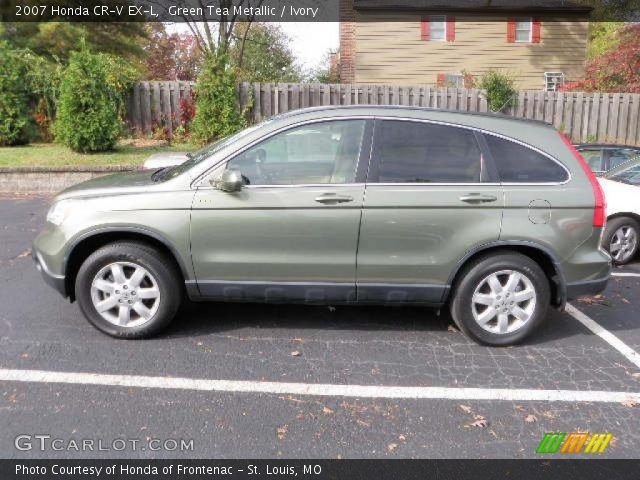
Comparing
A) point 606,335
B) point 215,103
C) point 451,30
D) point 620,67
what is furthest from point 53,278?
point 451,30

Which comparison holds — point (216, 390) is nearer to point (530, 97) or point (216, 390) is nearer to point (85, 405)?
point (85, 405)

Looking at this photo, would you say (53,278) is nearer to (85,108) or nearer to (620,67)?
(85,108)

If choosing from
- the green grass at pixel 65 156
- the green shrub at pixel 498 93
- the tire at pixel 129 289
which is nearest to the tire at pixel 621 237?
the tire at pixel 129 289

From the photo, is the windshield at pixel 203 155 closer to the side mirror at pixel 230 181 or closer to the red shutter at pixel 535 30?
the side mirror at pixel 230 181

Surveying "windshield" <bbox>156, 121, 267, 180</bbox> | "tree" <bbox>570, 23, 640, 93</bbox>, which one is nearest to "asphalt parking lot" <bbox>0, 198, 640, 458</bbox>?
"windshield" <bbox>156, 121, 267, 180</bbox>

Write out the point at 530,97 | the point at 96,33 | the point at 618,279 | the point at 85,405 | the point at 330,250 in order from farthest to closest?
1. the point at 96,33
2. the point at 530,97
3. the point at 618,279
4. the point at 330,250
5. the point at 85,405

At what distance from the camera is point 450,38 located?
70.4 feet

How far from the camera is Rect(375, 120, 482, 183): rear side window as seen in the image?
3.79 metres

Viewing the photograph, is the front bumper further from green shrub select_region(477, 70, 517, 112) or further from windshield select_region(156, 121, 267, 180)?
green shrub select_region(477, 70, 517, 112)

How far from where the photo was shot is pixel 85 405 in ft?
10.1

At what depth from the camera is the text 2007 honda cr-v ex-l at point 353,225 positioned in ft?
12.3

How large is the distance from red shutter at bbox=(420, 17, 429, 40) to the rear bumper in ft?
64.7
